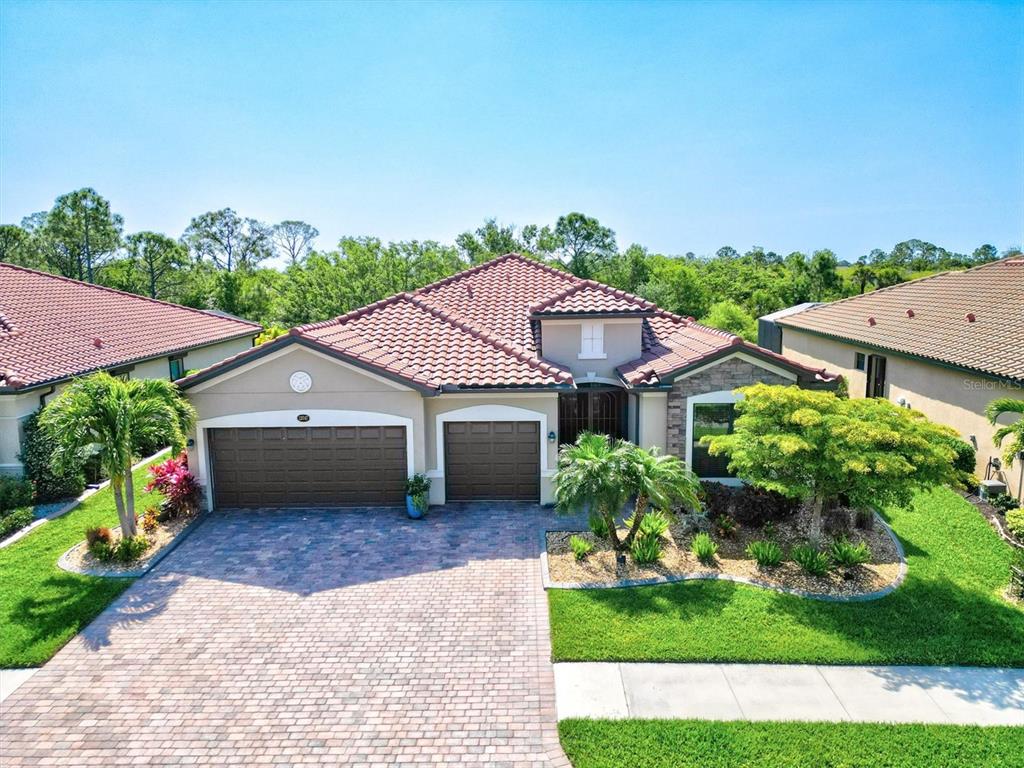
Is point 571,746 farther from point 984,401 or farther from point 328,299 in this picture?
point 328,299

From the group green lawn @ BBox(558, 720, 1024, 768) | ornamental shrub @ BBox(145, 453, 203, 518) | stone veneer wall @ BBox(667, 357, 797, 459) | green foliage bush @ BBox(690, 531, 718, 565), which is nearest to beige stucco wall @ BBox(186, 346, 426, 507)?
ornamental shrub @ BBox(145, 453, 203, 518)

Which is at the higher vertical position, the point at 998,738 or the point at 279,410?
the point at 279,410

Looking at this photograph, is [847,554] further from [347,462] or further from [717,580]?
[347,462]

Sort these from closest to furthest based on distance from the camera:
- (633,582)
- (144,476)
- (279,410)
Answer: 1. (633,582)
2. (279,410)
3. (144,476)

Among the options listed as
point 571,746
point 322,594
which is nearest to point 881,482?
point 571,746

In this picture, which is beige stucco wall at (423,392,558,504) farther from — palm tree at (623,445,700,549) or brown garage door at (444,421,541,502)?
palm tree at (623,445,700,549)

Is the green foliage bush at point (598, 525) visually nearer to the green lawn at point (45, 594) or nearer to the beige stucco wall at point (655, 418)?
the beige stucco wall at point (655, 418)
